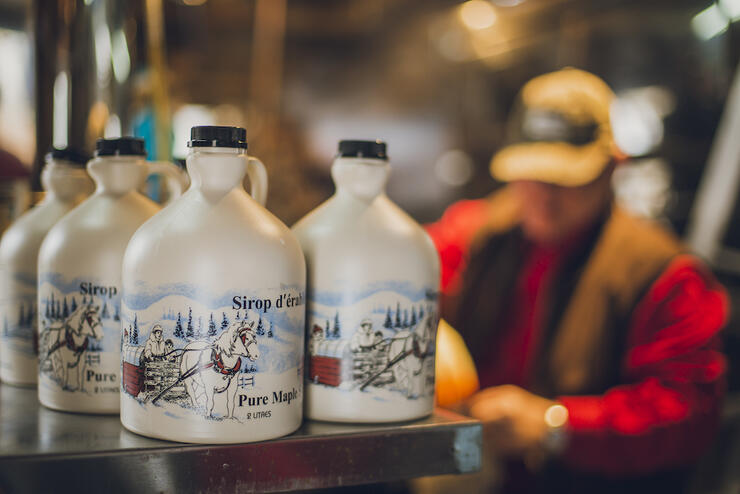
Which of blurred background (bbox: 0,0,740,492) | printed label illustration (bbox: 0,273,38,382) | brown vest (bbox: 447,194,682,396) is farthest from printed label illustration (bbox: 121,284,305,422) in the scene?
brown vest (bbox: 447,194,682,396)

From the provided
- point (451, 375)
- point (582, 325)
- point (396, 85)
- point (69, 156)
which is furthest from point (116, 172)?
point (396, 85)

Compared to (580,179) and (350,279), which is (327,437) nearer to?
(350,279)

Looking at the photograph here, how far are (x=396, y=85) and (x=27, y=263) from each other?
12.1 feet

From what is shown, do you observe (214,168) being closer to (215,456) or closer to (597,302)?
(215,456)

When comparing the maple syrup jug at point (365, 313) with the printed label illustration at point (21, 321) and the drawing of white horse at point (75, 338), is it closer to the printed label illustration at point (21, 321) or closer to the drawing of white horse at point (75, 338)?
the drawing of white horse at point (75, 338)

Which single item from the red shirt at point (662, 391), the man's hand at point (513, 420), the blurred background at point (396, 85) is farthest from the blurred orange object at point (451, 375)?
the blurred background at point (396, 85)

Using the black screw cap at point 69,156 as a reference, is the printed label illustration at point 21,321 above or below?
below

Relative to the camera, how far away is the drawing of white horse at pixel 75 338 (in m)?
0.67

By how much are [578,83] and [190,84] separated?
9.38ft

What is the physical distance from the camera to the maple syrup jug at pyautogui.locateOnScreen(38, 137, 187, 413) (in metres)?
0.66

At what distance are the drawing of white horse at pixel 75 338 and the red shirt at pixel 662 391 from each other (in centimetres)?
125

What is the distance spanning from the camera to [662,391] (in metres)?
1.61

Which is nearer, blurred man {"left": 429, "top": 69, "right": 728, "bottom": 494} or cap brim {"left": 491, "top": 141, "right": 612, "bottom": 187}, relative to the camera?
blurred man {"left": 429, "top": 69, "right": 728, "bottom": 494}

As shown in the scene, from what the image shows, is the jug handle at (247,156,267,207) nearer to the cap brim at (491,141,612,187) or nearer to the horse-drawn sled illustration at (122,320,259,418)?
the horse-drawn sled illustration at (122,320,259,418)
